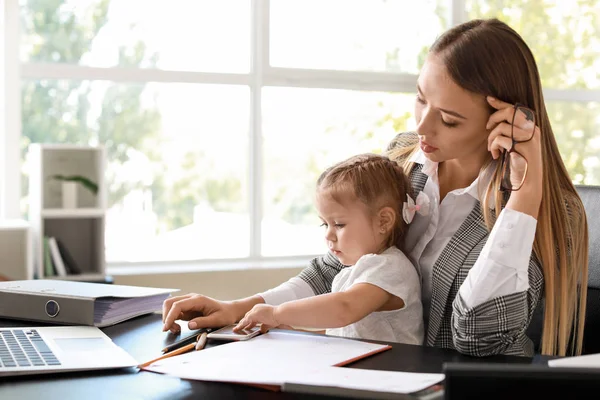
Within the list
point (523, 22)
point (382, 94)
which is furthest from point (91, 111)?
point (523, 22)

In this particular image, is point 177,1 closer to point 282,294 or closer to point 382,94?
point 382,94

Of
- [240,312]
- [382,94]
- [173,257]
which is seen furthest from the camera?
[382,94]

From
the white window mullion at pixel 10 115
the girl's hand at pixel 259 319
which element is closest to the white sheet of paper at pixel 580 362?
the girl's hand at pixel 259 319

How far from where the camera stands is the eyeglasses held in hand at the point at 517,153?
4.87ft

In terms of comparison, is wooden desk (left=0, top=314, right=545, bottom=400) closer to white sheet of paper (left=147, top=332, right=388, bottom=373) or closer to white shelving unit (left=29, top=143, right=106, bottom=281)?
white sheet of paper (left=147, top=332, right=388, bottom=373)

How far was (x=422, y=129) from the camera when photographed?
156 centimetres

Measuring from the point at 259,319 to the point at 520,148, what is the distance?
58 centimetres

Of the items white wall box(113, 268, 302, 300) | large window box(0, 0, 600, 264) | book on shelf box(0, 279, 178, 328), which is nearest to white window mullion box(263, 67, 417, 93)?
large window box(0, 0, 600, 264)

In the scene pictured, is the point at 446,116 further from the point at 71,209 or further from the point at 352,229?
the point at 71,209

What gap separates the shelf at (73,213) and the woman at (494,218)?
2.43 m

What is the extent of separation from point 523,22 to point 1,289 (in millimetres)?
4382

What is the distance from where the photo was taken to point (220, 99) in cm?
461

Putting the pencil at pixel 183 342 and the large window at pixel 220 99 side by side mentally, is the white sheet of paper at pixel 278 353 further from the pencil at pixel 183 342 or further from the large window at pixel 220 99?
the large window at pixel 220 99

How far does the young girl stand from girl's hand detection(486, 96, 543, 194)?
0.24 meters
